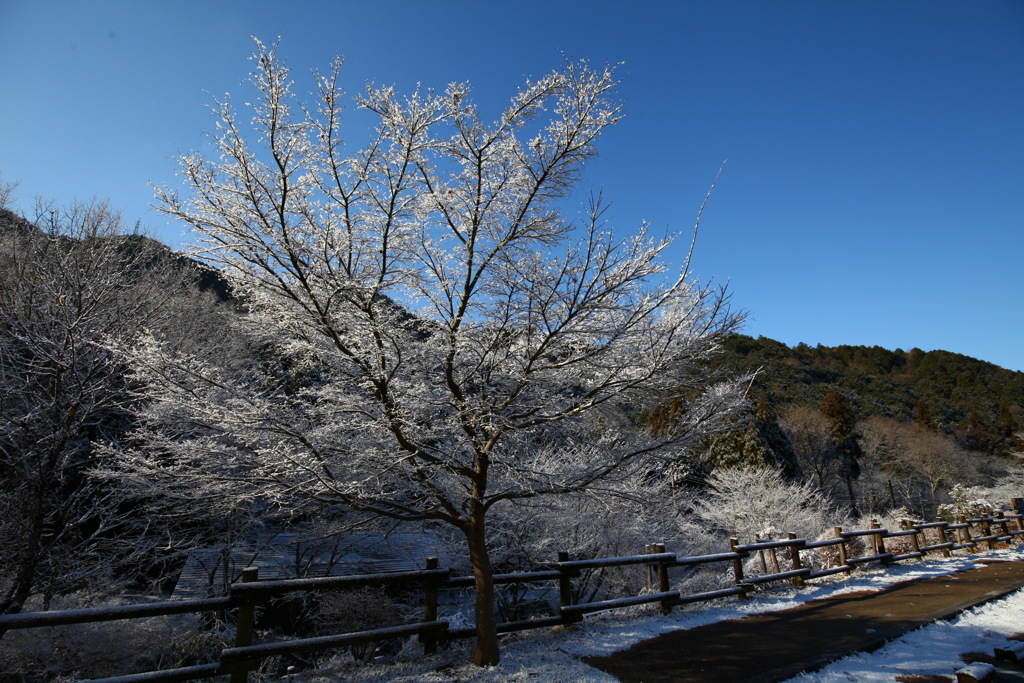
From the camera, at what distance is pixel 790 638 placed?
5754mm

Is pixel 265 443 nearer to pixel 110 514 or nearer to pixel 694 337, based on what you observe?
pixel 694 337

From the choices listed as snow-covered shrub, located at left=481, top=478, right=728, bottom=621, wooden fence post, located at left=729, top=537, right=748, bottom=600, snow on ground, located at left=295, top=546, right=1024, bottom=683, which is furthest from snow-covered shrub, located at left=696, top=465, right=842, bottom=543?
snow on ground, located at left=295, top=546, right=1024, bottom=683

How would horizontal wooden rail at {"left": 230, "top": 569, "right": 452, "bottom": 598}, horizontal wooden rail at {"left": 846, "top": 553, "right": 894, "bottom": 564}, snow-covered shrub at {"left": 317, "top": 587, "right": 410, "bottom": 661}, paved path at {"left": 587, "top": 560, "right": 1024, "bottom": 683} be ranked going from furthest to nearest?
horizontal wooden rail at {"left": 846, "top": 553, "right": 894, "bottom": 564}
snow-covered shrub at {"left": 317, "top": 587, "right": 410, "bottom": 661}
paved path at {"left": 587, "top": 560, "right": 1024, "bottom": 683}
horizontal wooden rail at {"left": 230, "top": 569, "right": 452, "bottom": 598}

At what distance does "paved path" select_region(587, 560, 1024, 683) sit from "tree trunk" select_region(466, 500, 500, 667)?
105 cm

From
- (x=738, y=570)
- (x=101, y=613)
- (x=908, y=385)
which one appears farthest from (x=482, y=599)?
(x=908, y=385)

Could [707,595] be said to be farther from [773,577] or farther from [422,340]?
[422,340]

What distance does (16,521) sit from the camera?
6.70m

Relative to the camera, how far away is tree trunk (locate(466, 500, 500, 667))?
187 inches

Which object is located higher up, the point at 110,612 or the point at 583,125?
the point at 583,125

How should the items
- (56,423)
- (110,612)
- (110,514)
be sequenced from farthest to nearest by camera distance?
(110,514) → (56,423) → (110,612)

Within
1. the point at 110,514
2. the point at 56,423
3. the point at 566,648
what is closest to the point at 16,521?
the point at 56,423

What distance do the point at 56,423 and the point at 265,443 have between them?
5.74 metres

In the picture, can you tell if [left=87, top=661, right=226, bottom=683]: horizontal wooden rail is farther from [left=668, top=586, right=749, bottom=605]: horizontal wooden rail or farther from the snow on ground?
[left=668, top=586, right=749, bottom=605]: horizontal wooden rail

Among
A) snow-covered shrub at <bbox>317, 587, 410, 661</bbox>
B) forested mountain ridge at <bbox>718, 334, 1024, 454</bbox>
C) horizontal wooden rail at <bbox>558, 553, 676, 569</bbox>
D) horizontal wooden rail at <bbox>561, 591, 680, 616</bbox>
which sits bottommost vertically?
snow-covered shrub at <bbox>317, 587, 410, 661</bbox>
